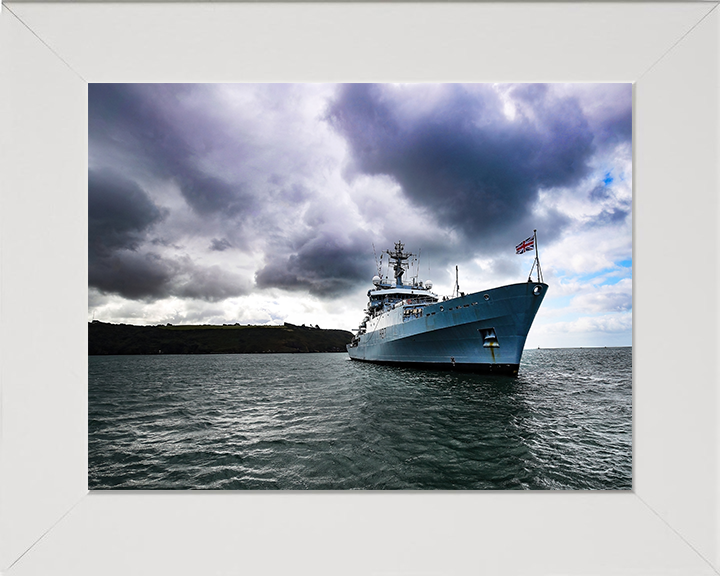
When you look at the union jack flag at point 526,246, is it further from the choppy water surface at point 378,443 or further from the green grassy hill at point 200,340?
the green grassy hill at point 200,340

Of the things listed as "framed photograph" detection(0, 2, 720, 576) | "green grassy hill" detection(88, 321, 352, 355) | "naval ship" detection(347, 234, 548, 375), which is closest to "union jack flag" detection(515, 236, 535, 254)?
"naval ship" detection(347, 234, 548, 375)

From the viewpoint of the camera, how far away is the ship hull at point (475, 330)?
30.2 feet

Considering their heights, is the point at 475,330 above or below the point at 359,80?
below

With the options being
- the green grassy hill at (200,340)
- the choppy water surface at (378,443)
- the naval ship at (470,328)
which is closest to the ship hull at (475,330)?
the naval ship at (470,328)

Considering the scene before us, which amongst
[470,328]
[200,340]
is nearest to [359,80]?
[470,328]

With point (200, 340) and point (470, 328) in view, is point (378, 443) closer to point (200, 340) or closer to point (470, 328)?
point (470, 328)

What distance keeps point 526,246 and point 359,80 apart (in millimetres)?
6677

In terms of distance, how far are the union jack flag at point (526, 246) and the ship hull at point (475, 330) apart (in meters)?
2.01

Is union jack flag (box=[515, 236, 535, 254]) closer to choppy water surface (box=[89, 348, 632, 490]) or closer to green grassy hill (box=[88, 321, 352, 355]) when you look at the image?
choppy water surface (box=[89, 348, 632, 490])

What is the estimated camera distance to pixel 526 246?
7211mm

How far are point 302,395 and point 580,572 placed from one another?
936 centimetres

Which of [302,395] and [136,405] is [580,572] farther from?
[136,405]
